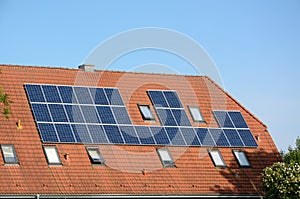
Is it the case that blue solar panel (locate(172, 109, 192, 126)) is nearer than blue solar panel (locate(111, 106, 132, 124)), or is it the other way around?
blue solar panel (locate(111, 106, 132, 124))

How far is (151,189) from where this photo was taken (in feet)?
139

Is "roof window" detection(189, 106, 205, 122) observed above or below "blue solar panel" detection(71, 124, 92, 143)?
above

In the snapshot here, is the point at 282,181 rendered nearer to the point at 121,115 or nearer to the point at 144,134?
the point at 144,134

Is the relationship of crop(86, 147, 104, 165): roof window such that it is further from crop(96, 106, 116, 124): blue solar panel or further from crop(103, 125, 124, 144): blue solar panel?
crop(96, 106, 116, 124): blue solar panel

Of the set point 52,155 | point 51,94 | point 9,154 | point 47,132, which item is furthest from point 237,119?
point 9,154

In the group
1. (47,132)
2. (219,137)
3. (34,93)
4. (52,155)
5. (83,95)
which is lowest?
(52,155)

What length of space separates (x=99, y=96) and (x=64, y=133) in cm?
391

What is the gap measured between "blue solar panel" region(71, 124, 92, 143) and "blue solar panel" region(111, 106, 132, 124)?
210 cm

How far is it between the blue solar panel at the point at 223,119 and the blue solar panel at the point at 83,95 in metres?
7.47

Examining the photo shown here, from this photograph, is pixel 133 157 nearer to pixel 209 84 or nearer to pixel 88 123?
pixel 88 123

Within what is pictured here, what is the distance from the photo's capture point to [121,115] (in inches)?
1785

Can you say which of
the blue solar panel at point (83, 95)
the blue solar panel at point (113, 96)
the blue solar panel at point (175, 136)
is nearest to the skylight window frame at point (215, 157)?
the blue solar panel at point (175, 136)

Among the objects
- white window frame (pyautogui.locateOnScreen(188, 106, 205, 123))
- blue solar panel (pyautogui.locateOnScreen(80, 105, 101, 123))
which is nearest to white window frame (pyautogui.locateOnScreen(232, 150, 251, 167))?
white window frame (pyautogui.locateOnScreen(188, 106, 205, 123))

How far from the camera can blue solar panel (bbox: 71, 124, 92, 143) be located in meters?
43.1
